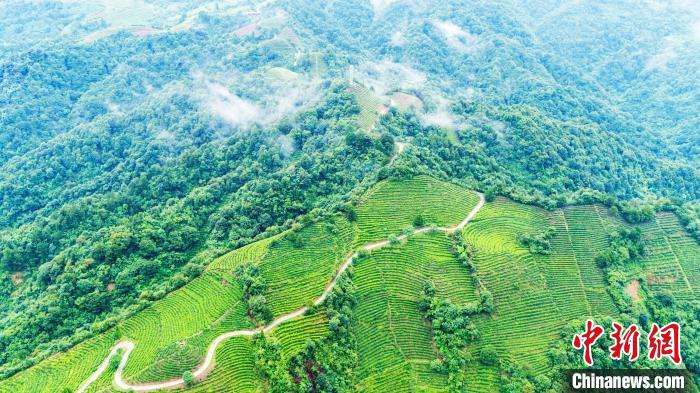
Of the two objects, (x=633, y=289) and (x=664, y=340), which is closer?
(x=664, y=340)

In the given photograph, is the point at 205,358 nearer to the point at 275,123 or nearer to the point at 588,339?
the point at 588,339

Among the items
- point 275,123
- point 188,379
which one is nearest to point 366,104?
point 275,123

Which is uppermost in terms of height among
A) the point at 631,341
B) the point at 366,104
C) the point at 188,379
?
the point at 366,104

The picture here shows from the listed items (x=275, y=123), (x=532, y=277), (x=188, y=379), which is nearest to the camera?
(x=188, y=379)

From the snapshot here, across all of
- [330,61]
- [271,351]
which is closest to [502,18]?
[330,61]

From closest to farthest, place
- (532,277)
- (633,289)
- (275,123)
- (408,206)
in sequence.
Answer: (532,277), (633,289), (408,206), (275,123)

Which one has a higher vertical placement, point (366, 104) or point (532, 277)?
point (366, 104)

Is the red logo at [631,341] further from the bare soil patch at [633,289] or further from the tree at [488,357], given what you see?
the tree at [488,357]

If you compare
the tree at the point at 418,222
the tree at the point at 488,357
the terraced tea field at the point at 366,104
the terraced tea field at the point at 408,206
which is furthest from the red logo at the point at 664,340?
the terraced tea field at the point at 366,104

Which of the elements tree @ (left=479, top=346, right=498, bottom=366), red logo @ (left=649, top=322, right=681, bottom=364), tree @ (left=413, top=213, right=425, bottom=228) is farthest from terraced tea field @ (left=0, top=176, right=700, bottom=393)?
red logo @ (left=649, top=322, right=681, bottom=364)
